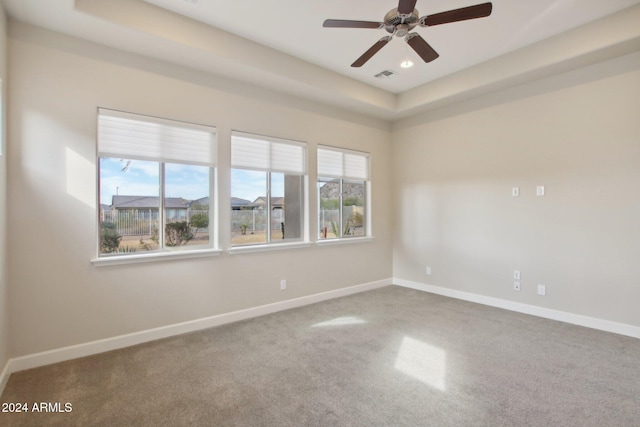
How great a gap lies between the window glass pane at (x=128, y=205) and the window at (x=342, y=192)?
2.28 m

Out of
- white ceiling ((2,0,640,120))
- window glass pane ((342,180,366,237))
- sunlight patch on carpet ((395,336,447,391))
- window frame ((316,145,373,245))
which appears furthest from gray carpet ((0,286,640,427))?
white ceiling ((2,0,640,120))

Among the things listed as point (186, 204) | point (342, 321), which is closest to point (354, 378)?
point (342, 321)

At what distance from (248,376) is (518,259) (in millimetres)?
3643

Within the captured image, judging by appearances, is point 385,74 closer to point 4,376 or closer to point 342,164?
point 342,164

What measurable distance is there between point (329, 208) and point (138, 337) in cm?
300

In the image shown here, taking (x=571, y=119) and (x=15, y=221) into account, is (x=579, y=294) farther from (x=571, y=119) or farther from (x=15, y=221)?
(x=15, y=221)

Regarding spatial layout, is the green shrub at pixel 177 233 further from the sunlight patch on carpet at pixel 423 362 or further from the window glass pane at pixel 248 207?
the sunlight patch on carpet at pixel 423 362

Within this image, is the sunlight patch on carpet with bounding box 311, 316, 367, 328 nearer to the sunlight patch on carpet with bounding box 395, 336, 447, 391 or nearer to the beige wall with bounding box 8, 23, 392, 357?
the sunlight patch on carpet with bounding box 395, 336, 447, 391

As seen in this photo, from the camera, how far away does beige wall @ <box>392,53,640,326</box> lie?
10.8 feet

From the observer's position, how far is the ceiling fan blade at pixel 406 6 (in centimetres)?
211

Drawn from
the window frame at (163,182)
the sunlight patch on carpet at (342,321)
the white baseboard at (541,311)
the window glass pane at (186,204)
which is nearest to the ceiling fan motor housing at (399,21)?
the window frame at (163,182)

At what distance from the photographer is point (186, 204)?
138 inches

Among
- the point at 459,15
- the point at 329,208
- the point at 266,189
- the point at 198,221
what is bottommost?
the point at 198,221

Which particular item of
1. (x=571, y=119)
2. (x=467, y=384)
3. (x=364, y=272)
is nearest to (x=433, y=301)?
(x=364, y=272)
